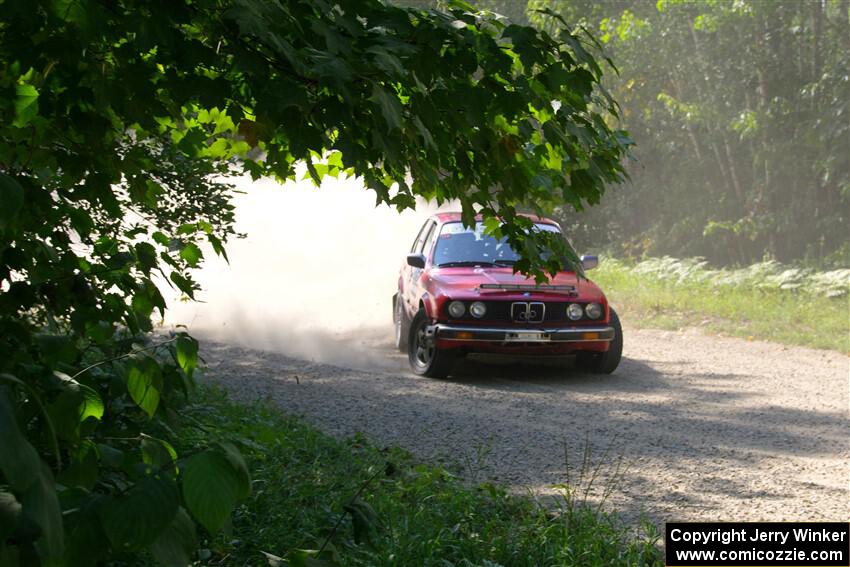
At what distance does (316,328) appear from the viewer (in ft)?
53.9

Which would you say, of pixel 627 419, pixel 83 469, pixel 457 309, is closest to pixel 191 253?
pixel 83 469

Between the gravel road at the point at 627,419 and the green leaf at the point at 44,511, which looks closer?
the green leaf at the point at 44,511

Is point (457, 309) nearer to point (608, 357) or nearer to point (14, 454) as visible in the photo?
point (608, 357)

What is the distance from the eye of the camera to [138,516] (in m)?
1.47

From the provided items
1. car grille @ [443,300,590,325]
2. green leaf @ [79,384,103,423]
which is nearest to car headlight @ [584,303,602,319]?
car grille @ [443,300,590,325]

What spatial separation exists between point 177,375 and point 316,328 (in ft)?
44.6

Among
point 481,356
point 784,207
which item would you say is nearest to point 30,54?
point 481,356

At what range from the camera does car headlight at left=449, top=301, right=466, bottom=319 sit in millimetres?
10352

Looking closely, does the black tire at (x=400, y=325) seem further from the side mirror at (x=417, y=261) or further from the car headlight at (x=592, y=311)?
the car headlight at (x=592, y=311)

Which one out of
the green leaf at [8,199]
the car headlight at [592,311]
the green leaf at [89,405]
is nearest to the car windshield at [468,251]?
the car headlight at [592,311]

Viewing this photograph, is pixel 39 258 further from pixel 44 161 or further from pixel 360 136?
pixel 360 136

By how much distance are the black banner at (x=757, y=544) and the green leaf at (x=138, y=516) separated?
3.42m

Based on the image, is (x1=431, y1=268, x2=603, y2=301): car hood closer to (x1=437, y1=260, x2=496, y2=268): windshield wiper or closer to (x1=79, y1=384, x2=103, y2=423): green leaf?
Answer: (x1=437, y1=260, x2=496, y2=268): windshield wiper

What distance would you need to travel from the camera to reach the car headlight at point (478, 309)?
34.0ft
